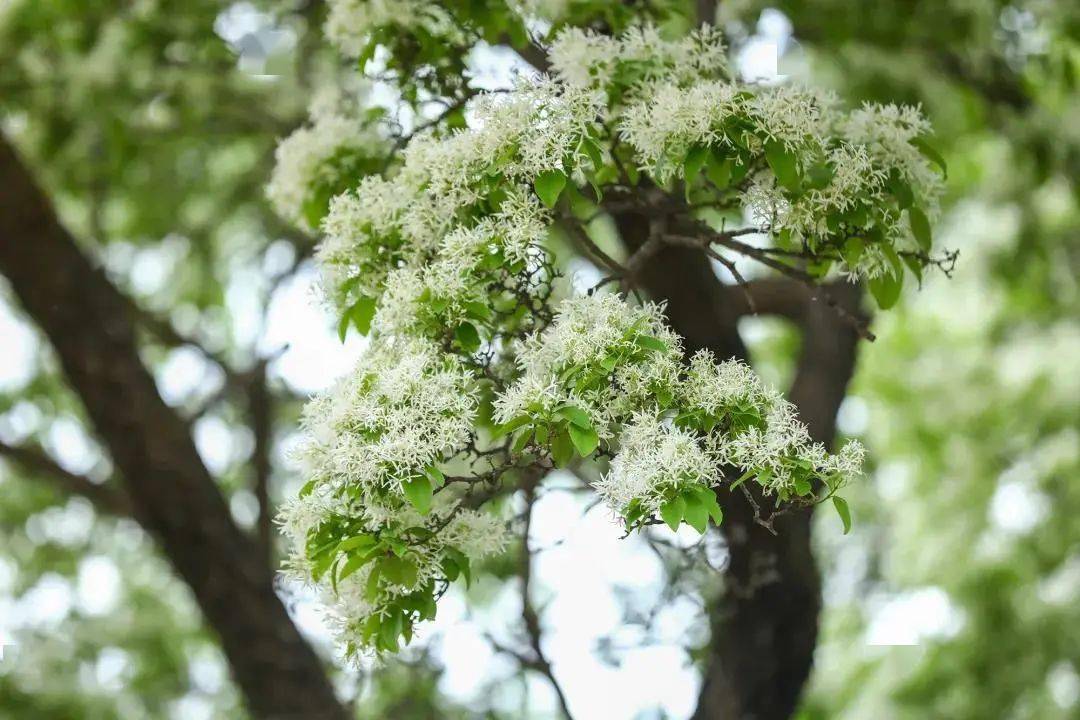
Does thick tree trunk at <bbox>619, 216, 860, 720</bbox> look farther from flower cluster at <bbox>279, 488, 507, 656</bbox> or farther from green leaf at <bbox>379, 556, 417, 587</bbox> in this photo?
green leaf at <bbox>379, 556, 417, 587</bbox>

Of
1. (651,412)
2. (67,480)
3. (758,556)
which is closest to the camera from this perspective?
(651,412)

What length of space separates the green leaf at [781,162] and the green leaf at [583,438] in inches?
25.7

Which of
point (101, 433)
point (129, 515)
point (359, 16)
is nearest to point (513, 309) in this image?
point (359, 16)

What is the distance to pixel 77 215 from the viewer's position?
7551mm

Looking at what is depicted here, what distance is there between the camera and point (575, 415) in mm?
1972

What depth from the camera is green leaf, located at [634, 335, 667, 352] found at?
2.08 meters

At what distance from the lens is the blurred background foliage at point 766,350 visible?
5168 mm

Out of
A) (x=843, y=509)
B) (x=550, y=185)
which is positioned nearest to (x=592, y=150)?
(x=550, y=185)

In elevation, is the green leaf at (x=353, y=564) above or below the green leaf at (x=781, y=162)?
below

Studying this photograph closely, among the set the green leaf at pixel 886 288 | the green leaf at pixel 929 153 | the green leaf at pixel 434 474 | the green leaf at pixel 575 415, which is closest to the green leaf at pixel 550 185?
the green leaf at pixel 575 415

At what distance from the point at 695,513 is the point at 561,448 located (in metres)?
0.26

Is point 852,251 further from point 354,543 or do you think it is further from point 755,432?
point 354,543

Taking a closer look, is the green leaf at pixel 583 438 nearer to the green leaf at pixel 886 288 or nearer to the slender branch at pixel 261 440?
the green leaf at pixel 886 288

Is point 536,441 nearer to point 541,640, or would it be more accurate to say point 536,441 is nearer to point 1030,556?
point 541,640
